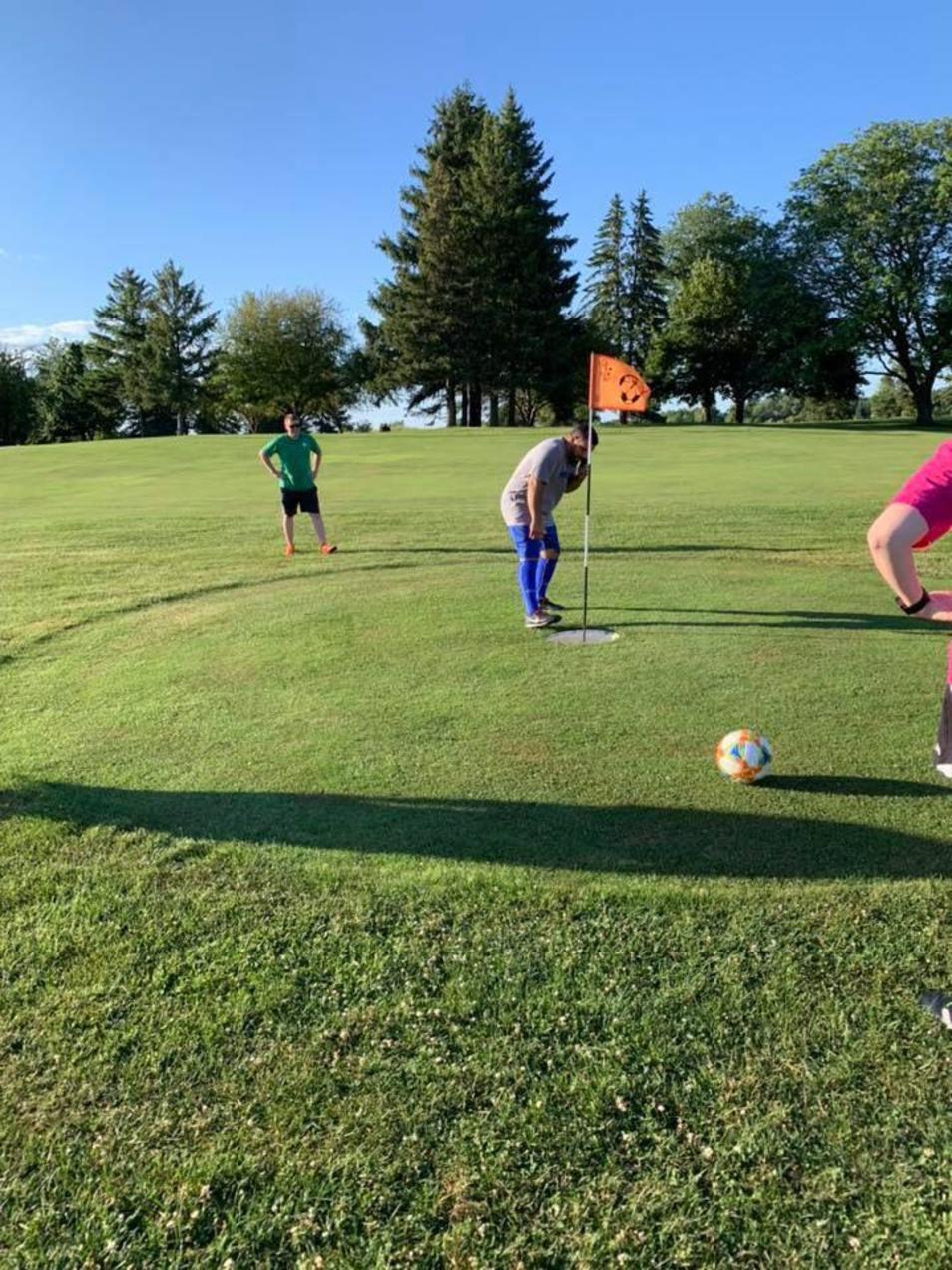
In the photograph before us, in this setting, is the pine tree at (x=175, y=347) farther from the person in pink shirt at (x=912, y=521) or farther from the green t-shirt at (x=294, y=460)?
the person in pink shirt at (x=912, y=521)

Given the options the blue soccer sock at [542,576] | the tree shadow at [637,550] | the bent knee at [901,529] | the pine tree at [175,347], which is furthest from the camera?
the pine tree at [175,347]

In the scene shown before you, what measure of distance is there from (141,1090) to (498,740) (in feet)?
9.56

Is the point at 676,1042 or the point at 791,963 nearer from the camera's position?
the point at 676,1042

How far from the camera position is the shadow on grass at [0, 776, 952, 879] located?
3.79 metres

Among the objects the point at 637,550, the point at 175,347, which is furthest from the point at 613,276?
the point at 637,550

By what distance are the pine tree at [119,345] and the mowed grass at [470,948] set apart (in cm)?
6514

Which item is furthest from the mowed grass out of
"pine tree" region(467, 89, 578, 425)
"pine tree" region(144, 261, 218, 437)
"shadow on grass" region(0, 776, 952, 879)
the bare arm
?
"pine tree" region(144, 261, 218, 437)

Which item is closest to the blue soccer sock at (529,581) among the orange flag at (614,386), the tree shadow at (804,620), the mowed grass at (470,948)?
the mowed grass at (470,948)

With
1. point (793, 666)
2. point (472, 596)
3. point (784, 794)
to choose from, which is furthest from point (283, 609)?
point (784, 794)

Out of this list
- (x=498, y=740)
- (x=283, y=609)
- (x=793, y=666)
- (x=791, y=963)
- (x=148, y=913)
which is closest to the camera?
(x=791, y=963)

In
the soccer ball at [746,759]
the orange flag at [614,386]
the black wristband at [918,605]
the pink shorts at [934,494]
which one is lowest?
the soccer ball at [746,759]

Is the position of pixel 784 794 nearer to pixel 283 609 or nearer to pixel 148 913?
pixel 148 913

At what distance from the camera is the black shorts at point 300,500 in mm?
11805

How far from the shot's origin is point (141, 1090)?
2.56 metres
